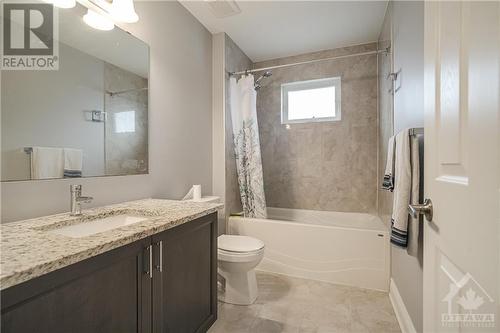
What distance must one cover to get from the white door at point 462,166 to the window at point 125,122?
164cm

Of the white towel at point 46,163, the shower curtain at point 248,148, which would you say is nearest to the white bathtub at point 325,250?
the shower curtain at point 248,148

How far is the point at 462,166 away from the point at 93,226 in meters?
1.51

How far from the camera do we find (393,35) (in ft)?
6.21

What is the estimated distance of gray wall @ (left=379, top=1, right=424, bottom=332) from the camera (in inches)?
49.4

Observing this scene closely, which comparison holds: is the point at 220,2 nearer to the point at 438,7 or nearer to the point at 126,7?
the point at 126,7

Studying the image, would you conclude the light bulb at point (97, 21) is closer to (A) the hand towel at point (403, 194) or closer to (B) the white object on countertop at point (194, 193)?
(B) the white object on countertop at point (194, 193)

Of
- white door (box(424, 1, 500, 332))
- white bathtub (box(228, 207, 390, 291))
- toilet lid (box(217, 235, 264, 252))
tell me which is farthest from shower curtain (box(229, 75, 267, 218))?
white door (box(424, 1, 500, 332))

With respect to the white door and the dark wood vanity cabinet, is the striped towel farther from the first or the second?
the dark wood vanity cabinet

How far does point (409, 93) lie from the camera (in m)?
1.46

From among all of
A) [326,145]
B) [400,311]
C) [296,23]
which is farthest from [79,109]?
[326,145]

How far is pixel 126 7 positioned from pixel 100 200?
1171 millimetres

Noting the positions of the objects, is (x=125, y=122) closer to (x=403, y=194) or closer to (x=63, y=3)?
(x=63, y=3)

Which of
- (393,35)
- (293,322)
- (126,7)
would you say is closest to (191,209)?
(293,322)

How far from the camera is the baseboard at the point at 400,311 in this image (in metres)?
1.44
